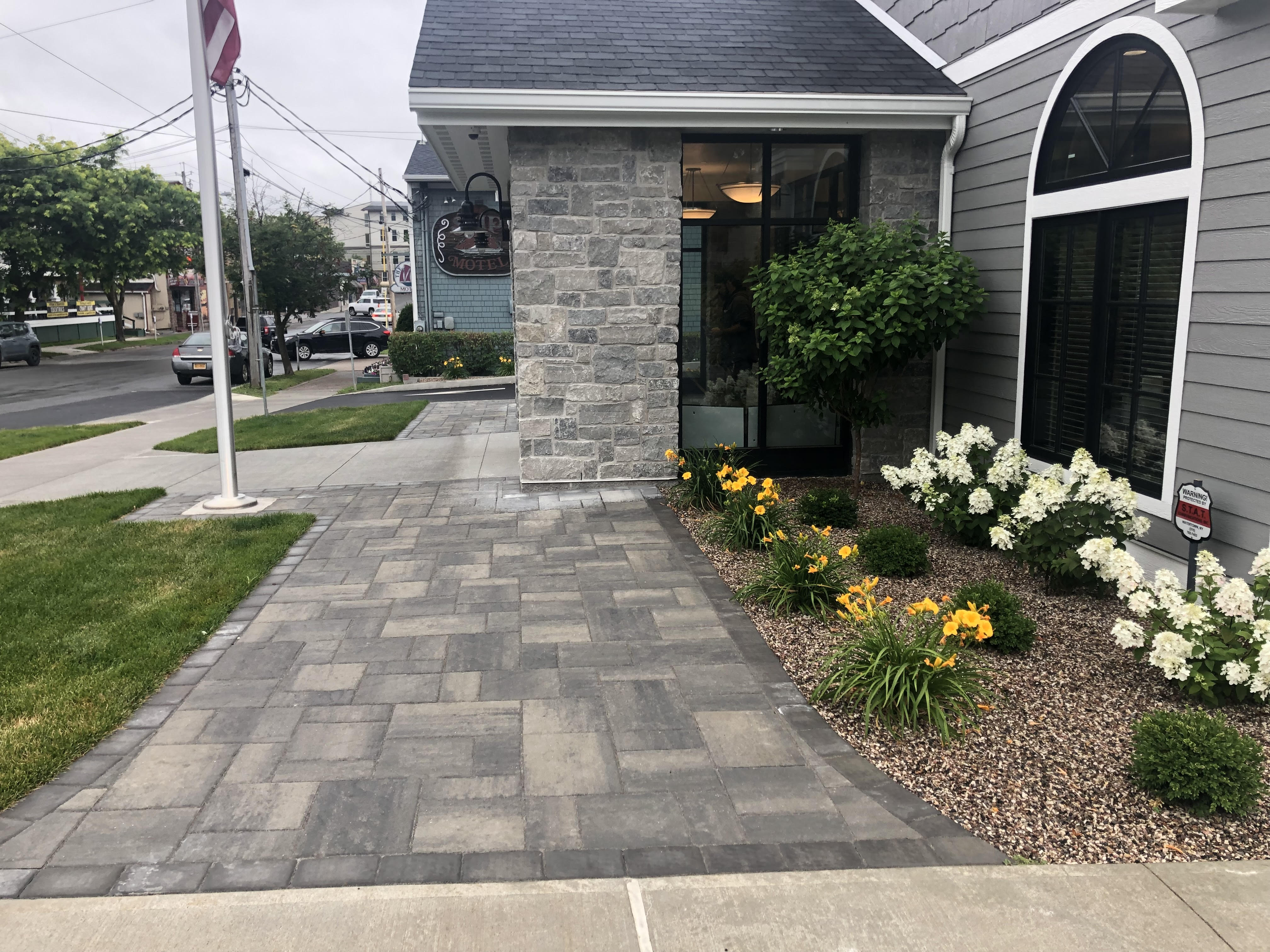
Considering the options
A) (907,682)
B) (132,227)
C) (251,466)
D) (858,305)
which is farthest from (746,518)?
(132,227)

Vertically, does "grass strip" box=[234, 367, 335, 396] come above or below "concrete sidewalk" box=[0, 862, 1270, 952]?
above

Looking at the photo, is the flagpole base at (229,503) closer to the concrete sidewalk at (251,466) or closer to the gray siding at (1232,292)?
the concrete sidewalk at (251,466)

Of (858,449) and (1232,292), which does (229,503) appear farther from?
(1232,292)

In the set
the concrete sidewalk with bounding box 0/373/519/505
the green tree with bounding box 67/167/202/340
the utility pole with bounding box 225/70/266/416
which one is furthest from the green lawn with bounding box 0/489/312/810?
the green tree with bounding box 67/167/202/340

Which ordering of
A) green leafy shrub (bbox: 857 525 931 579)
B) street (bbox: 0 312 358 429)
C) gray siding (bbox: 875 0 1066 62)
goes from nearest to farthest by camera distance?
green leafy shrub (bbox: 857 525 931 579), gray siding (bbox: 875 0 1066 62), street (bbox: 0 312 358 429)

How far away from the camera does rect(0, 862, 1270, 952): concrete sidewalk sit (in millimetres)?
2613

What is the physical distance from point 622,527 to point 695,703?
3.03 metres

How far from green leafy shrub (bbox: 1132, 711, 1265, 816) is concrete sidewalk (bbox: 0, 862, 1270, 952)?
11.0 inches

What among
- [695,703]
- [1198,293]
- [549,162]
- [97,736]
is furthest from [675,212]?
[97,736]

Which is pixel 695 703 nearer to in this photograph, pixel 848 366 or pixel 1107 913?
pixel 1107 913

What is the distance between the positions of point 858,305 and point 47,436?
11447mm

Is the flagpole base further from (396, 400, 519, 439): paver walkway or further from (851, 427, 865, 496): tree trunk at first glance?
(851, 427, 865, 496): tree trunk

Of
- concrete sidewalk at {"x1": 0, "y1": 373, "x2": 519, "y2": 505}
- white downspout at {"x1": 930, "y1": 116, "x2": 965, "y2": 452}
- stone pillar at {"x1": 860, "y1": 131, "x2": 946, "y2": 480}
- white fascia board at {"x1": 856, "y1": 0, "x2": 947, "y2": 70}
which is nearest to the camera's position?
white downspout at {"x1": 930, "y1": 116, "x2": 965, "y2": 452}

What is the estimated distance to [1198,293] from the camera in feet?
16.4
